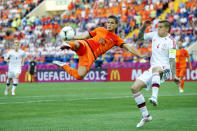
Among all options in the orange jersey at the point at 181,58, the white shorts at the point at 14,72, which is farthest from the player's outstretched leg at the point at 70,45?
the orange jersey at the point at 181,58

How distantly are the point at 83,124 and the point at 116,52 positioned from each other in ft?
82.7

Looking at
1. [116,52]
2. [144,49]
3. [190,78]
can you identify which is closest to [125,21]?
[116,52]

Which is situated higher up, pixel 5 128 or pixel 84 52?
pixel 84 52

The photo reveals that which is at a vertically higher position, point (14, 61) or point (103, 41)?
point (103, 41)

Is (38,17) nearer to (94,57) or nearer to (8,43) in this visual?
(8,43)

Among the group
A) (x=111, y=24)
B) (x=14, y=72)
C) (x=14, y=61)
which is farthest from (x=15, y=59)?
(x=111, y=24)

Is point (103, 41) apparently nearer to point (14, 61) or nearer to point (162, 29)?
point (162, 29)

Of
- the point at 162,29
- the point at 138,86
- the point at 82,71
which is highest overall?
the point at 162,29

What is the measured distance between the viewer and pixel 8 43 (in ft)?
139

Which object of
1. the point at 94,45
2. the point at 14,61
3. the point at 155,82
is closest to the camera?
the point at 155,82

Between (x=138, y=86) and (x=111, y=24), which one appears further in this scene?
(x=111, y=24)

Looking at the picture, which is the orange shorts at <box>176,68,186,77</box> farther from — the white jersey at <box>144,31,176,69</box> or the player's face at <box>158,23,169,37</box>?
the player's face at <box>158,23,169,37</box>

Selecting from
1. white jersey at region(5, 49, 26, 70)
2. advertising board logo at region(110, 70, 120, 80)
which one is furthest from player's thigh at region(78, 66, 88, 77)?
advertising board logo at region(110, 70, 120, 80)

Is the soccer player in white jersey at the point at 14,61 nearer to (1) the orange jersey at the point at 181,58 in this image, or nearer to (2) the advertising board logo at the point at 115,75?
(1) the orange jersey at the point at 181,58
